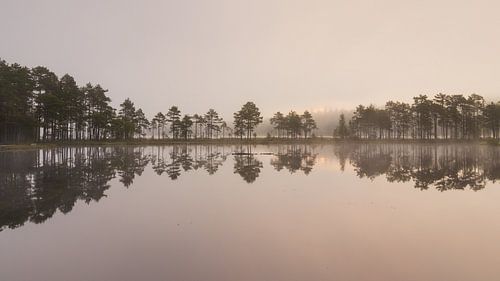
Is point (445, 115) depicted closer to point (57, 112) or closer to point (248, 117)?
point (248, 117)

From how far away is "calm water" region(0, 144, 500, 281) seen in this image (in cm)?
811

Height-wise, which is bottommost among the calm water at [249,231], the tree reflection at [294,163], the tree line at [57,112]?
the calm water at [249,231]

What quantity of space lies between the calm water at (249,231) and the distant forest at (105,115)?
58227 millimetres

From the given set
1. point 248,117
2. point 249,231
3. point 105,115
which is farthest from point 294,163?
point 248,117

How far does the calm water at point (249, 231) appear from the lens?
8.11 m

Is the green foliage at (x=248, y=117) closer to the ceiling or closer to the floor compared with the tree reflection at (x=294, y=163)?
closer to the ceiling

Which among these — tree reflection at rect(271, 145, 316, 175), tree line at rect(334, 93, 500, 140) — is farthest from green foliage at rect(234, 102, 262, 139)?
tree reflection at rect(271, 145, 316, 175)

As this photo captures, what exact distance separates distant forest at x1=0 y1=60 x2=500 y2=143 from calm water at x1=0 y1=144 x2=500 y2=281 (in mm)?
58227

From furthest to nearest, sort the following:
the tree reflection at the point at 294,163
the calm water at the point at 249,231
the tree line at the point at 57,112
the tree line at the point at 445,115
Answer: the tree line at the point at 445,115 < the tree line at the point at 57,112 < the tree reflection at the point at 294,163 < the calm water at the point at 249,231

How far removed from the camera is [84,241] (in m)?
10.3

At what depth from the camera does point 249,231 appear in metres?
11.2

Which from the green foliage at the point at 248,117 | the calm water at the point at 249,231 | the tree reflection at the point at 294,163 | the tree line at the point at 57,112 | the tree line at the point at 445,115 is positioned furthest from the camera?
the green foliage at the point at 248,117

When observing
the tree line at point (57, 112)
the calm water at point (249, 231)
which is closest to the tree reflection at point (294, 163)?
the calm water at point (249, 231)

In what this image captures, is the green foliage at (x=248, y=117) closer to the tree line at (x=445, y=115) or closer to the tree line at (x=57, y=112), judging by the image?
the tree line at (x=57, y=112)
